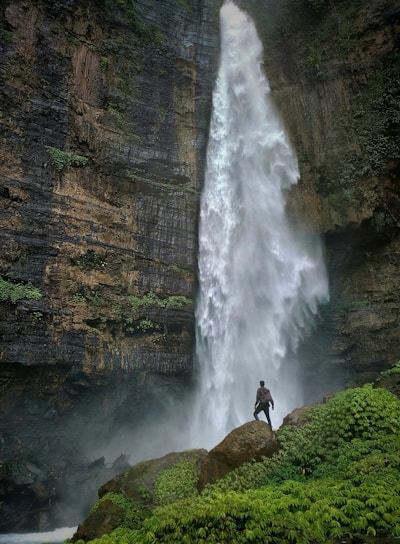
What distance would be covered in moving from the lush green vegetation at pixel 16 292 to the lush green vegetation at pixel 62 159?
401 centimetres

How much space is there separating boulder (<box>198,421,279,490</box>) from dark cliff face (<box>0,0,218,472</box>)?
5.55 m

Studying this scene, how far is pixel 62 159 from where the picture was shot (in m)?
12.8

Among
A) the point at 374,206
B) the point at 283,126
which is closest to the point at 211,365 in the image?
the point at 374,206

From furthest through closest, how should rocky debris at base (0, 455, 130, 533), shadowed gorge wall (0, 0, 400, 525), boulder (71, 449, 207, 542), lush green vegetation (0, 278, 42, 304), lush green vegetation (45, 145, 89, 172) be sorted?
lush green vegetation (45, 145, 89, 172), shadowed gorge wall (0, 0, 400, 525), lush green vegetation (0, 278, 42, 304), rocky debris at base (0, 455, 130, 533), boulder (71, 449, 207, 542)

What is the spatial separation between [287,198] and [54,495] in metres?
12.9

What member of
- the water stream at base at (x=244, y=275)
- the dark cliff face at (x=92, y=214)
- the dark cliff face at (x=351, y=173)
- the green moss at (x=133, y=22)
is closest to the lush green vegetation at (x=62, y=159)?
the dark cliff face at (x=92, y=214)

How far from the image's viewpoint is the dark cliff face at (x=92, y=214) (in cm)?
1126

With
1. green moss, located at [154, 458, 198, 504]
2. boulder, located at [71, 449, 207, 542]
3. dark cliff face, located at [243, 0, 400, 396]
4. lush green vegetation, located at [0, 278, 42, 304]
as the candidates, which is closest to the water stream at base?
dark cliff face, located at [243, 0, 400, 396]

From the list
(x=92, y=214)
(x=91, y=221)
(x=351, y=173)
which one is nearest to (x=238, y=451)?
(x=91, y=221)

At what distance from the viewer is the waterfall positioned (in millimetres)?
13695

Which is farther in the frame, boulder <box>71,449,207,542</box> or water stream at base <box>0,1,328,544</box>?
water stream at base <box>0,1,328,544</box>

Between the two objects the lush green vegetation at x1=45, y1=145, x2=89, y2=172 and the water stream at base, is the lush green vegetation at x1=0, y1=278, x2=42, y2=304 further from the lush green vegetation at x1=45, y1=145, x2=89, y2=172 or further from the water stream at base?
the water stream at base

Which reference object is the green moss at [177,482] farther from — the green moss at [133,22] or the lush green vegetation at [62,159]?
the green moss at [133,22]

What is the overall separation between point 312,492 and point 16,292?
919cm
